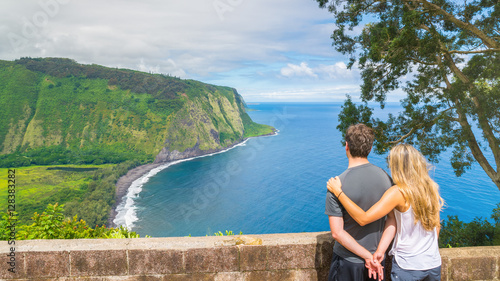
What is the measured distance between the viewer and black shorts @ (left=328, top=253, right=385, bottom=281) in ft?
8.41

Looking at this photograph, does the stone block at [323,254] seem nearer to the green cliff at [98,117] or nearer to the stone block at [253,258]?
the stone block at [253,258]

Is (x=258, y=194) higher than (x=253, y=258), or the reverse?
(x=253, y=258)

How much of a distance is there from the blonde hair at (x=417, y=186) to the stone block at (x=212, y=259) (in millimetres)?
1878

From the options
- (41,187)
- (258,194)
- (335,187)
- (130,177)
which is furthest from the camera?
(130,177)

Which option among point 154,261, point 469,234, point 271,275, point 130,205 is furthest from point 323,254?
point 130,205

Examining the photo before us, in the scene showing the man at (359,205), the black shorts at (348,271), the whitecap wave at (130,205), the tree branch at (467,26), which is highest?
the tree branch at (467,26)

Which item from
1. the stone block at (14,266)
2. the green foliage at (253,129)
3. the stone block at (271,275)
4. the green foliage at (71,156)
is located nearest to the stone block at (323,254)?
the stone block at (271,275)

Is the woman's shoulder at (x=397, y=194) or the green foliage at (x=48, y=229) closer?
the woman's shoulder at (x=397, y=194)

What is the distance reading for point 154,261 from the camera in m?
3.29

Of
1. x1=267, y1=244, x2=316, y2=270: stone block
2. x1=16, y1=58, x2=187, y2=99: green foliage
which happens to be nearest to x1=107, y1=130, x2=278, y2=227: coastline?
x1=16, y1=58, x2=187, y2=99: green foliage

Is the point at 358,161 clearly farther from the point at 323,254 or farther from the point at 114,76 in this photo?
the point at 114,76

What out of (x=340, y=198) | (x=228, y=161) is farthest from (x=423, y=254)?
(x=228, y=161)

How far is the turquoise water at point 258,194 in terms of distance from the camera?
54344 millimetres

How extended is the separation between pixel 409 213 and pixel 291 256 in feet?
4.65
